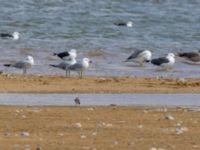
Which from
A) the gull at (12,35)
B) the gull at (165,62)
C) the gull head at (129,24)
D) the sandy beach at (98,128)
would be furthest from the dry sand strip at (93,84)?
the gull head at (129,24)

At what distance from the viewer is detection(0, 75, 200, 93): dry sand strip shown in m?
16.7

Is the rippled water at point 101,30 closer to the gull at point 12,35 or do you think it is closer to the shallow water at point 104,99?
the gull at point 12,35

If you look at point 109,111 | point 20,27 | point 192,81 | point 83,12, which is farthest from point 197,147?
point 83,12

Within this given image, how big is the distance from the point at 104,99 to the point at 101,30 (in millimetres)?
16432

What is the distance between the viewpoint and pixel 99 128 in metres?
11.5

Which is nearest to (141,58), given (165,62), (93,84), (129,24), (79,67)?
(165,62)

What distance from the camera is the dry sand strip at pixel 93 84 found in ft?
54.7

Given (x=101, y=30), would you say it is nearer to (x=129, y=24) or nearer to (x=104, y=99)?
(x=129, y=24)

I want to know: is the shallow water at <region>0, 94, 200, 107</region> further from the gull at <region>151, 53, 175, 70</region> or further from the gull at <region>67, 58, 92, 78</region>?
the gull at <region>151, 53, 175, 70</region>

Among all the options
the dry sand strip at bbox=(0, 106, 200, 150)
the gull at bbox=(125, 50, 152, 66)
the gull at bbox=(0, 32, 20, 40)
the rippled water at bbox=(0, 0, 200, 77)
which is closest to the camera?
the dry sand strip at bbox=(0, 106, 200, 150)

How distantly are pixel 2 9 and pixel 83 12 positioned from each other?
10.2 ft

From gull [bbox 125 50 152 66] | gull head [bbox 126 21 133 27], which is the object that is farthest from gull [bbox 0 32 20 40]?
gull [bbox 125 50 152 66]

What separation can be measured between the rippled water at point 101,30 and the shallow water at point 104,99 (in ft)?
16.5

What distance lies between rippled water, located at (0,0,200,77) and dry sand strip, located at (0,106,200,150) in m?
7.81
